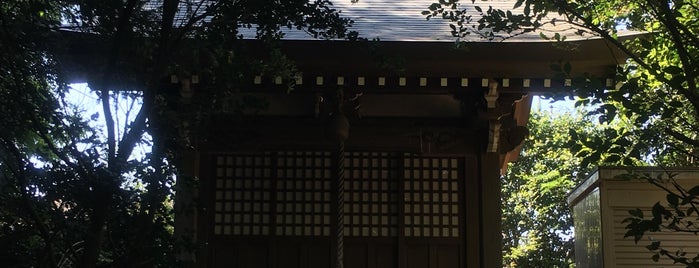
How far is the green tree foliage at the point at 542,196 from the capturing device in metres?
18.1

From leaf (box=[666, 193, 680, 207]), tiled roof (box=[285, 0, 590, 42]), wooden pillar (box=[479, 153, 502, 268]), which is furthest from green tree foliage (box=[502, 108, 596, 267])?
leaf (box=[666, 193, 680, 207])

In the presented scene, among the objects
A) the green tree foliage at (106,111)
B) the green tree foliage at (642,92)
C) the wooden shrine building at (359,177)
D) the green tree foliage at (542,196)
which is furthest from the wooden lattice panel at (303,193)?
the green tree foliage at (542,196)

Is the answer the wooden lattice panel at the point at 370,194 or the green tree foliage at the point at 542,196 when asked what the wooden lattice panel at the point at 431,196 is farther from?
the green tree foliage at the point at 542,196

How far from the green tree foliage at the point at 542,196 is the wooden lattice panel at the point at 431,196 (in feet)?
39.7

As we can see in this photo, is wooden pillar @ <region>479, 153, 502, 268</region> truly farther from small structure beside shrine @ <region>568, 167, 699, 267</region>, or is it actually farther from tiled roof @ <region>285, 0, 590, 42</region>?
tiled roof @ <region>285, 0, 590, 42</region>

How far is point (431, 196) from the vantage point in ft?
20.1

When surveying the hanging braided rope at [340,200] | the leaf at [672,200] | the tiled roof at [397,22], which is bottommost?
the leaf at [672,200]

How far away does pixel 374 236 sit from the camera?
6027 mm

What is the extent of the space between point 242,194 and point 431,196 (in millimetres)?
1798

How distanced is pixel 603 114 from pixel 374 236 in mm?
3337

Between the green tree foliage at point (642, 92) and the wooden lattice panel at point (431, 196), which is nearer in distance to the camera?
the green tree foliage at point (642, 92)

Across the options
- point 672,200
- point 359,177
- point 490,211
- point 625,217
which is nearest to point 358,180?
point 359,177

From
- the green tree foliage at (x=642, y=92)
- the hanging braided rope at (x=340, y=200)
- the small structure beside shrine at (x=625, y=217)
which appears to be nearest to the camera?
the green tree foliage at (x=642, y=92)

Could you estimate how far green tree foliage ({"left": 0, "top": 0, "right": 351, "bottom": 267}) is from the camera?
3354 millimetres
